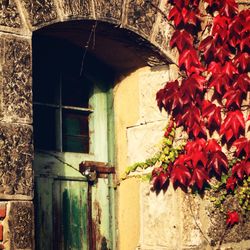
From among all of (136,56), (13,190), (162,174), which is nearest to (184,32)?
(136,56)

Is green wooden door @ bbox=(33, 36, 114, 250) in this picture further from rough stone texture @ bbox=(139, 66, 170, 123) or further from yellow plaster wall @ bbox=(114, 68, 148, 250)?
rough stone texture @ bbox=(139, 66, 170, 123)

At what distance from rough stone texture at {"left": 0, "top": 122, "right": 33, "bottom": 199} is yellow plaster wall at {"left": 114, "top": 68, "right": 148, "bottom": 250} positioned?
122 centimetres

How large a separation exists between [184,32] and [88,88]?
83cm

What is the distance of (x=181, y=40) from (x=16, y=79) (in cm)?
143

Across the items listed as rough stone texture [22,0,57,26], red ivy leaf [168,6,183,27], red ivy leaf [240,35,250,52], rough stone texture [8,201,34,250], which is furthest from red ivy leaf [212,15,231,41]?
rough stone texture [8,201,34,250]

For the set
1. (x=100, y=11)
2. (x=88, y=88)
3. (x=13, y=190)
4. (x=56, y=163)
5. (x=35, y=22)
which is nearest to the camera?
(x=13, y=190)

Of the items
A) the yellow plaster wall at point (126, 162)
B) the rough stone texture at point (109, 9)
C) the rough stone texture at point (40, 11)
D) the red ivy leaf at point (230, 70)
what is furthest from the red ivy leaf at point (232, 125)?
A: the rough stone texture at point (40, 11)

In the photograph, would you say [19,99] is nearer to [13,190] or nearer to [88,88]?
[13,190]

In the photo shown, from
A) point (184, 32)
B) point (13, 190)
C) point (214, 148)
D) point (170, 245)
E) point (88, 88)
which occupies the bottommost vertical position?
point (170, 245)

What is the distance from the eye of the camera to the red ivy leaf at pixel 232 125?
4379 mm

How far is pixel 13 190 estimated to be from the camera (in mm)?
3367

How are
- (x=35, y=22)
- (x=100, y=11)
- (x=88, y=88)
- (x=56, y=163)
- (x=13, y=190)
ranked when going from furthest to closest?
1. (x=88, y=88)
2. (x=56, y=163)
3. (x=100, y=11)
4. (x=35, y=22)
5. (x=13, y=190)

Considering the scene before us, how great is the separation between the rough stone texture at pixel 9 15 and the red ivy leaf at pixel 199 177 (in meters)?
1.60

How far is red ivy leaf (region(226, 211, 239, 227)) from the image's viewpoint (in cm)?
441
